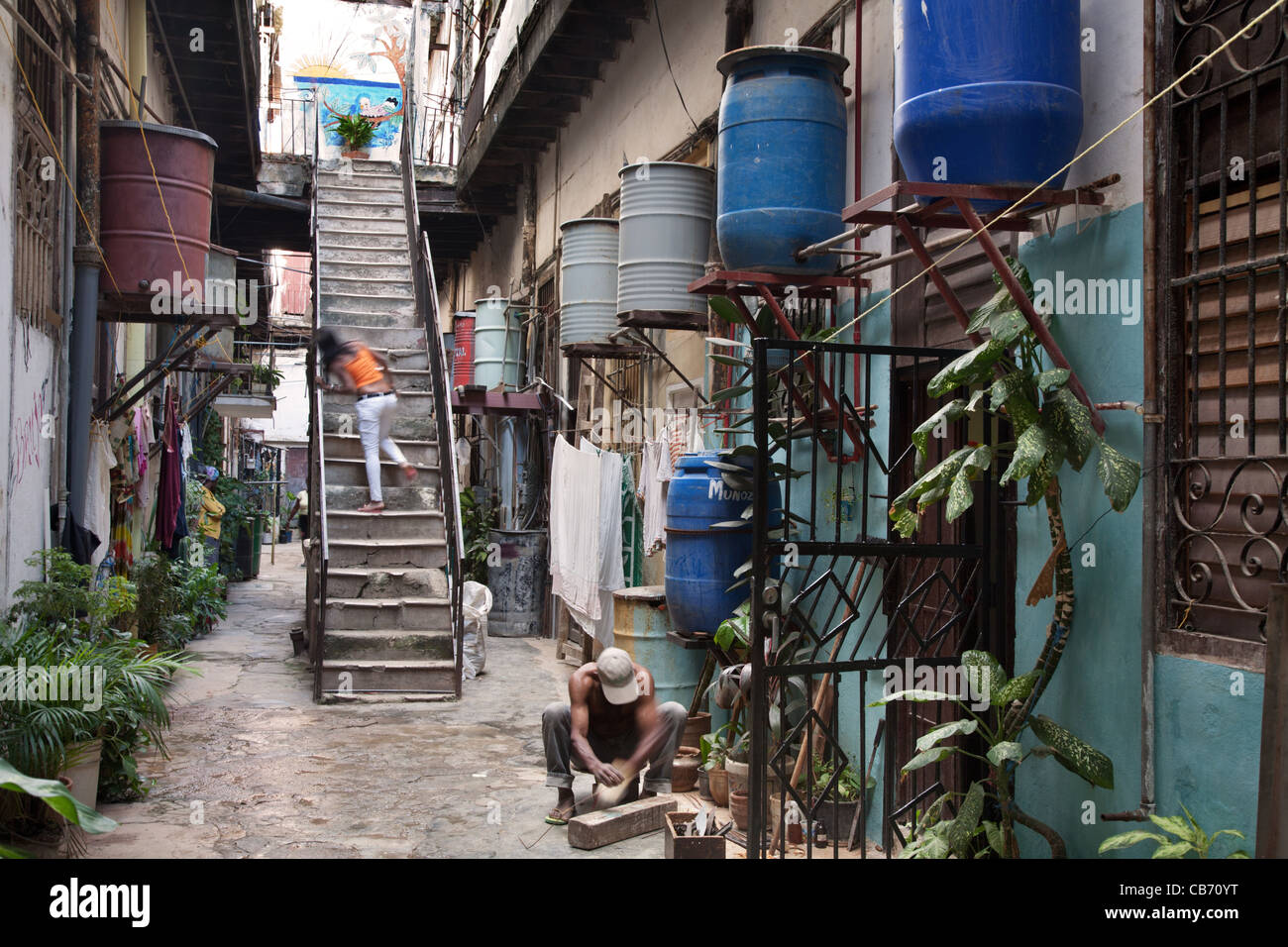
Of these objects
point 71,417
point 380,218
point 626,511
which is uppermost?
point 380,218

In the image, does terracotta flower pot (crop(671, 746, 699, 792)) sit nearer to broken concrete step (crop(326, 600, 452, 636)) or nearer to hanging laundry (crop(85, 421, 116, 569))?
broken concrete step (crop(326, 600, 452, 636))

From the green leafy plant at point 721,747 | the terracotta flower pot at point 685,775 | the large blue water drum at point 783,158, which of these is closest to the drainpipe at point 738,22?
the large blue water drum at point 783,158

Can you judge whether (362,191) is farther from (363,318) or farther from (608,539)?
(608,539)

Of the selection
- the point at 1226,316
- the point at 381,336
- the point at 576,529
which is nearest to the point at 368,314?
the point at 381,336

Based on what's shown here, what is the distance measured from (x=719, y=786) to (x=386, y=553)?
468cm

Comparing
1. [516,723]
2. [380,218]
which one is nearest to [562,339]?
[516,723]

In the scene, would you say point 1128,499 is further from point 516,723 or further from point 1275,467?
point 516,723

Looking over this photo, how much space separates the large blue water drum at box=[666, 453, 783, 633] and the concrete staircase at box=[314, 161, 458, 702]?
10.9 ft

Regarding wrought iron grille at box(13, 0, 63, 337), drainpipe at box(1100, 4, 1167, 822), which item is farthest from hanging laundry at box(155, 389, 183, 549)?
drainpipe at box(1100, 4, 1167, 822)

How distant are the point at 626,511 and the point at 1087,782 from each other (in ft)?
22.0

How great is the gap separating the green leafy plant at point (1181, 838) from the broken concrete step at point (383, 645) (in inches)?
268

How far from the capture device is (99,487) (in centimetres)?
908
